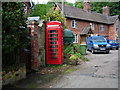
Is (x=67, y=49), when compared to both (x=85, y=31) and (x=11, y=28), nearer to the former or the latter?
(x=11, y=28)

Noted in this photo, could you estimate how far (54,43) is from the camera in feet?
24.4

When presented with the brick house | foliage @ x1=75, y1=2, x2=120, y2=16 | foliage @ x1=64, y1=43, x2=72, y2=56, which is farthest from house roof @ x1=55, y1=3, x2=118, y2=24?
foliage @ x1=64, y1=43, x2=72, y2=56

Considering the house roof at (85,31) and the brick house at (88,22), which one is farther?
the house roof at (85,31)

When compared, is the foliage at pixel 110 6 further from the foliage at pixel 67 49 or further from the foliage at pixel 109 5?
the foliage at pixel 67 49

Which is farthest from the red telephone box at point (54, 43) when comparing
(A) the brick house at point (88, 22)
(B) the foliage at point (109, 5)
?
(B) the foliage at point (109, 5)


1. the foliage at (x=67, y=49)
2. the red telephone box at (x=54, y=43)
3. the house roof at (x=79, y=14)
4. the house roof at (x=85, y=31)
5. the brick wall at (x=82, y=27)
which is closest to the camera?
the red telephone box at (x=54, y=43)

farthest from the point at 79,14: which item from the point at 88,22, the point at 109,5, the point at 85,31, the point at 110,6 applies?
the point at 110,6

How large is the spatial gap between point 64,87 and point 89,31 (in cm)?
2172

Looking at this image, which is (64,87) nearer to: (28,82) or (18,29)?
(28,82)

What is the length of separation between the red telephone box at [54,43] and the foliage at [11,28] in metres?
2.58

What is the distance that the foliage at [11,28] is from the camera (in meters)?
4.14

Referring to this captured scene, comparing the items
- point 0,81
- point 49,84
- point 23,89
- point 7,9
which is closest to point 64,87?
point 49,84

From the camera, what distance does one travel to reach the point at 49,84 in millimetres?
4617

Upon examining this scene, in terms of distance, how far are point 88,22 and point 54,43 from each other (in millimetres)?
20938
